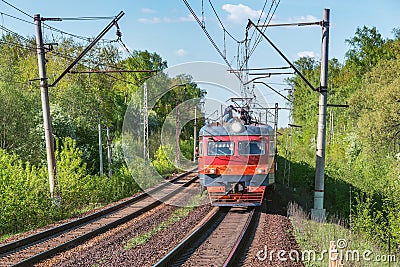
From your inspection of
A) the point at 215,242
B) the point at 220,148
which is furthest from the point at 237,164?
the point at 215,242

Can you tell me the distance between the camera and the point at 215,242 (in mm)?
9805

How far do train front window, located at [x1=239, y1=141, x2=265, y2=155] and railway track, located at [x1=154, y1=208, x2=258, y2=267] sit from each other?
1.86m

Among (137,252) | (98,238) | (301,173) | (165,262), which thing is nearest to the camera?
(165,262)

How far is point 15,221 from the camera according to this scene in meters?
11.4

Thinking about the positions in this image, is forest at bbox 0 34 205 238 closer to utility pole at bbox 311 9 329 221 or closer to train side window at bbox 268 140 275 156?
train side window at bbox 268 140 275 156

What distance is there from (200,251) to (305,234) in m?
2.70

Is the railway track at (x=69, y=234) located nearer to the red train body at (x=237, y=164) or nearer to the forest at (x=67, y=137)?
the forest at (x=67, y=137)

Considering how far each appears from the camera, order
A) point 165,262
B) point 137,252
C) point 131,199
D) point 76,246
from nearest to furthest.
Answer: point 165,262, point 137,252, point 76,246, point 131,199

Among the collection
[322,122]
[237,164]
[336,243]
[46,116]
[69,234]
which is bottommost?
[69,234]

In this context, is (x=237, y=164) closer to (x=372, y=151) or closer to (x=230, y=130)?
(x=230, y=130)

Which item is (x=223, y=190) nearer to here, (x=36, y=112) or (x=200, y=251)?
(x=200, y=251)

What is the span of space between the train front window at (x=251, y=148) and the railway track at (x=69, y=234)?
12.8 feet

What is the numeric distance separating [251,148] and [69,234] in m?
5.94

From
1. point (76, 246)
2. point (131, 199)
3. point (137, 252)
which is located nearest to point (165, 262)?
point (137, 252)
